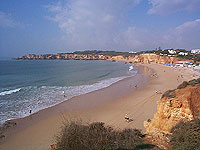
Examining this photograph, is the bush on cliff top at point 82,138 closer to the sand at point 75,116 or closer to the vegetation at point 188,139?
the vegetation at point 188,139

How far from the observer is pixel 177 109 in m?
7.65

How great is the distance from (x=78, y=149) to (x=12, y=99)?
1852 centimetres

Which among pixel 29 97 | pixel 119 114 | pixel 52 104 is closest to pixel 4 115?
pixel 52 104

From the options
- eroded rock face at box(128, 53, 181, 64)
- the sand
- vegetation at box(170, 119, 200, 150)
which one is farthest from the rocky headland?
eroded rock face at box(128, 53, 181, 64)

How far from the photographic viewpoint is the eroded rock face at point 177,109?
7.38m

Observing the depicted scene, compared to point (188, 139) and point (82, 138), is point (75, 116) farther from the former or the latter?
point (188, 139)

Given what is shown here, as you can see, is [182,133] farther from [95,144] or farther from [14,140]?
[14,140]

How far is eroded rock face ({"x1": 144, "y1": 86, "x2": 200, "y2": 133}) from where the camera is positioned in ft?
24.2

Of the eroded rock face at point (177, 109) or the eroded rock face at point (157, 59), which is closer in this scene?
the eroded rock face at point (177, 109)

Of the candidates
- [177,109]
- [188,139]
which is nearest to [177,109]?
[177,109]

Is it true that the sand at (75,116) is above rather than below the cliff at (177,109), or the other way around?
below

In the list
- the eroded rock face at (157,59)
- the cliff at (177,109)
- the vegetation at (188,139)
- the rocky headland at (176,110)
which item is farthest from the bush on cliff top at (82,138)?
the eroded rock face at (157,59)

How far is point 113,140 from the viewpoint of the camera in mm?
5082

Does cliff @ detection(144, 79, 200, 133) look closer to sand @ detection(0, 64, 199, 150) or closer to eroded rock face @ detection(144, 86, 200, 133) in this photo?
eroded rock face @ detection(144, 86, 200, 133)
